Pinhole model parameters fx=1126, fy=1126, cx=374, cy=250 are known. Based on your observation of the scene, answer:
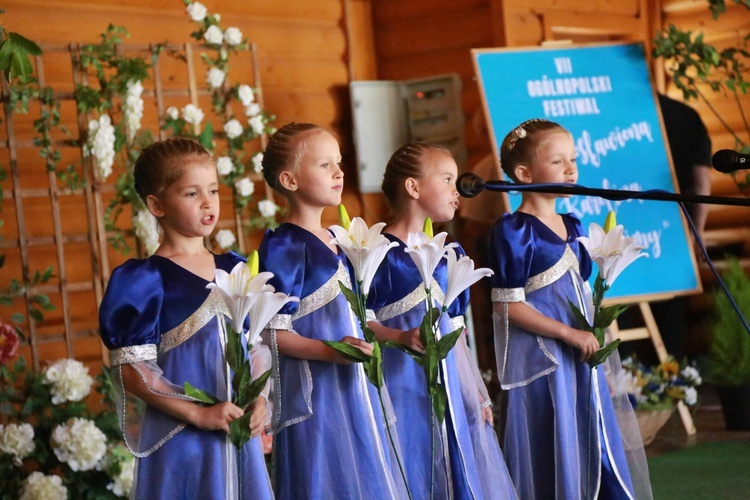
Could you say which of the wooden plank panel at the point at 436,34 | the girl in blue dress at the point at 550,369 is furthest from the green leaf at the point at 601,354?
the wooden plank panel at the point at 436,34

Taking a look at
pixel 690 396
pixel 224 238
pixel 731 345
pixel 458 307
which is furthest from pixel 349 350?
pixel 731 345

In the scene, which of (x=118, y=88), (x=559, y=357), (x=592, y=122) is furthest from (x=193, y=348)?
(x=592, y=122)

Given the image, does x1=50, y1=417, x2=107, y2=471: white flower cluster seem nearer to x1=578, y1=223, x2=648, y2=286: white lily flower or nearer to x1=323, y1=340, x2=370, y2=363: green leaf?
x1=323, y1=340, x2=370, y2=363: green leaf

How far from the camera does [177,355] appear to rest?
2344 millimetres

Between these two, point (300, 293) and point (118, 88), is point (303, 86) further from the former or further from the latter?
point (300, 293)

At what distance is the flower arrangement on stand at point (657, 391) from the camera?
503 cm

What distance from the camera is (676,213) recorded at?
5371mm

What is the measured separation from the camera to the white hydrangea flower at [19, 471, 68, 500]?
139 inches

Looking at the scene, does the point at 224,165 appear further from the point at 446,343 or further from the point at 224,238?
the point at 446,343

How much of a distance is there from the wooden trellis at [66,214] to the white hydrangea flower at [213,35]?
3.7 inches

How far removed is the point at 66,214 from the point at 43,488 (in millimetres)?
1903

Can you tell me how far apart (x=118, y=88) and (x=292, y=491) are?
7.75 feet

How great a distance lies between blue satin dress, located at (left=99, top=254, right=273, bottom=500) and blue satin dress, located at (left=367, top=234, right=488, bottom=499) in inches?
21.7

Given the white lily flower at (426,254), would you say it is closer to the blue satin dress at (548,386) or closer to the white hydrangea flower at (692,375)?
the blue satin dress at (548,386)
